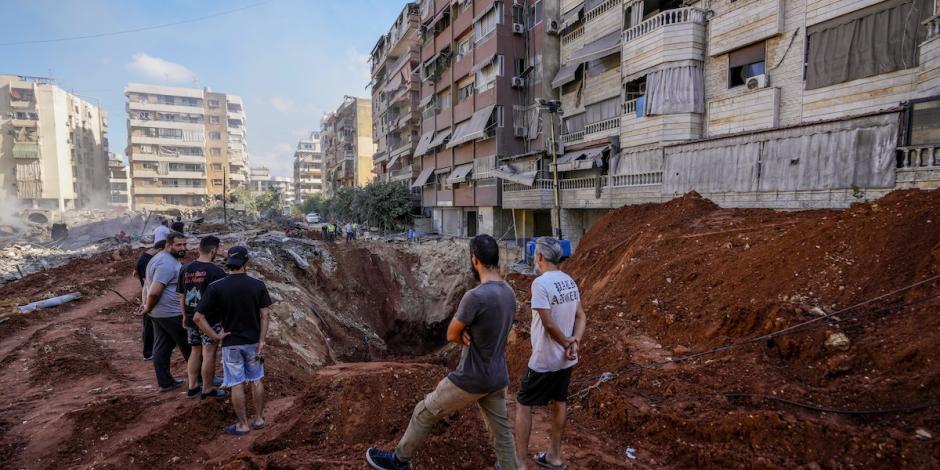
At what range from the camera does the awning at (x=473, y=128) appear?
2323 cm

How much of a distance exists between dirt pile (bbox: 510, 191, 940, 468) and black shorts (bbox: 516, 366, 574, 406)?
1.33 m

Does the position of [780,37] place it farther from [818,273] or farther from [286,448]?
[286,448]

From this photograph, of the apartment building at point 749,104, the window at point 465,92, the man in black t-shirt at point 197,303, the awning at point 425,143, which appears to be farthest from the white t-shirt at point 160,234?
the awning at point 425,143

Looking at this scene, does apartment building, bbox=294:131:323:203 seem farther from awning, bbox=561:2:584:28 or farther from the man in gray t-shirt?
the man in gray t-shirt

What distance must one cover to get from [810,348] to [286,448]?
232 inches

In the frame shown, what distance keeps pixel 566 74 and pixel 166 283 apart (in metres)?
19.3

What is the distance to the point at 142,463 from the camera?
11.5 feet

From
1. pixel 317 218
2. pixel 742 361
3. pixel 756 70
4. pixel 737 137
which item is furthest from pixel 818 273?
pixel 317 218

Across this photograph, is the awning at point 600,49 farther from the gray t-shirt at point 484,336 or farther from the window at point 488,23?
the gray t-shirt at point 484,336

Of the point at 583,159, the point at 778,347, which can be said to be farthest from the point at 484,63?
the point at 778,347

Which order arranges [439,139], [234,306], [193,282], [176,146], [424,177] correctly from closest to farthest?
[234,306], [193,282], [439,139], [424,177], [176,146]

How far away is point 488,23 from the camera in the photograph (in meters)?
24.2

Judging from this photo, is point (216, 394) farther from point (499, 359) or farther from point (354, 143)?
point (354, 143)

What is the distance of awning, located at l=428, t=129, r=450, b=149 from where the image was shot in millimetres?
28875
